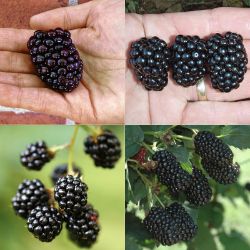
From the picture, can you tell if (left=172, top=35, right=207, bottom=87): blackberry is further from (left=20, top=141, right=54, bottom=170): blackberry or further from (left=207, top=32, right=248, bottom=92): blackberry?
(left=20, top=141, right=54, bottom=170): blackberry

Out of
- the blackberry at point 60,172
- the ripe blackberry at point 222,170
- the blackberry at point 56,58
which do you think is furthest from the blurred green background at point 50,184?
the ripe blackberry at point 222,170

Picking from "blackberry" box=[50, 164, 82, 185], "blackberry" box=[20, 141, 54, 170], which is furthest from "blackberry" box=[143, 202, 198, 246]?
"blackberry" box=[20, 141, 54, 170]

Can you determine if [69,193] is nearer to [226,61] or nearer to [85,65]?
[85,65]

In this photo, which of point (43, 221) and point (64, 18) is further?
point (64, 18)

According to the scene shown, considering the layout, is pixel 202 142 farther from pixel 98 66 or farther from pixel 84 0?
pixel 84 0

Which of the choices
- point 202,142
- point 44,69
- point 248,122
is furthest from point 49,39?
point 248,122

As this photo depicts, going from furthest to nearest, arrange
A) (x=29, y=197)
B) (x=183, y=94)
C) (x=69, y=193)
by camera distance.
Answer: (x=183, y=94) < (x=29, y=197) < (x=69, y=193)

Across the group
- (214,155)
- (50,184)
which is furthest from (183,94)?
(50,184)
